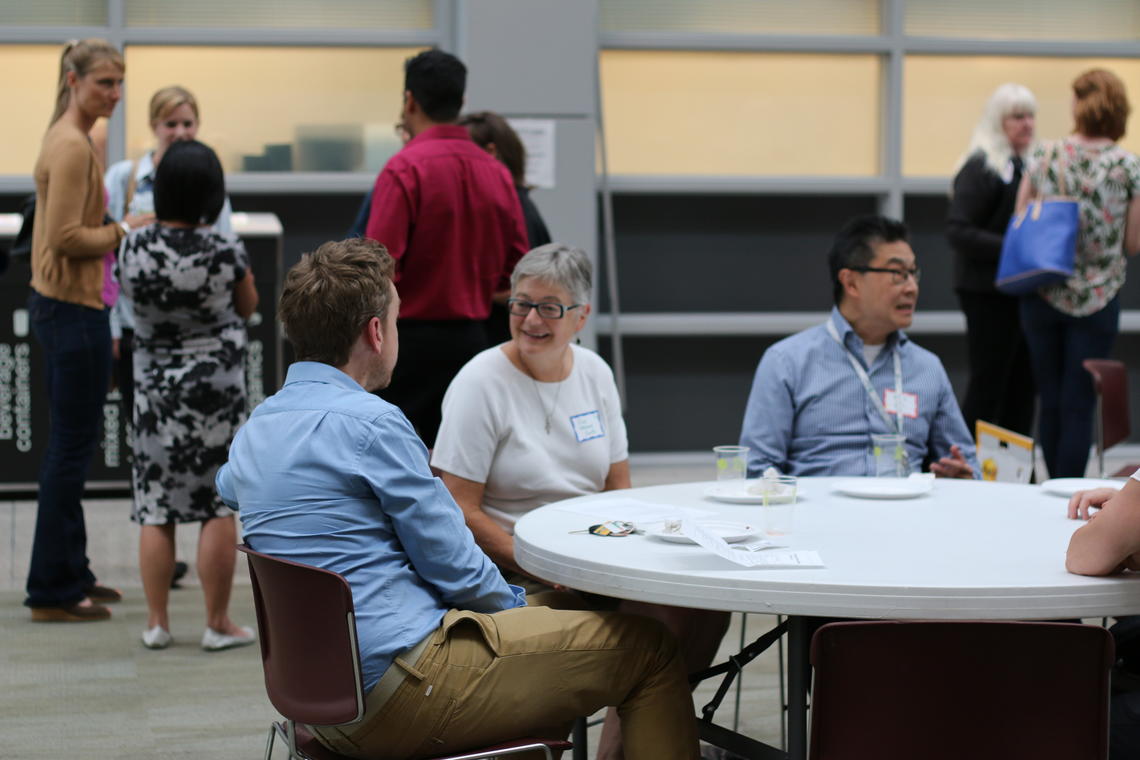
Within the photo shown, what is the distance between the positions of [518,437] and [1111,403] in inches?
89.6

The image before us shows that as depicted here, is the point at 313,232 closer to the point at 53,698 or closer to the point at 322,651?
the point at 53,698

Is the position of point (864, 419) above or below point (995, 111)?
below

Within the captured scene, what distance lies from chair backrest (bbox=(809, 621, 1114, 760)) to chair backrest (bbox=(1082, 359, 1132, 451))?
2.63 m

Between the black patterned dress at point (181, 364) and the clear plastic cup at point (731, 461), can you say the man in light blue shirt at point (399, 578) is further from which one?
the black patterned dress at point (181, 364)

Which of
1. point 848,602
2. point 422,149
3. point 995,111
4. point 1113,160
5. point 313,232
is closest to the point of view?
point 848,602

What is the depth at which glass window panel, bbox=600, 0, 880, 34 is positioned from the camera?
23.4ft

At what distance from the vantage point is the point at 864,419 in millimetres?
3357

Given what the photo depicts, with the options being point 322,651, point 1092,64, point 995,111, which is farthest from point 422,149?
point 1092,64

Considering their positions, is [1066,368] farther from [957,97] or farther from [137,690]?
[137,690]

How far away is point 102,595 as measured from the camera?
175 inches

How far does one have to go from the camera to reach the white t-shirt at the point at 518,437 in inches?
113

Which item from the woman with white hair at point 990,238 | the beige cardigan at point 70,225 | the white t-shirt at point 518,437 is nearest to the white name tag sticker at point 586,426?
the white t-shirt at point 518,437

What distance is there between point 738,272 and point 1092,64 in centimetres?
232

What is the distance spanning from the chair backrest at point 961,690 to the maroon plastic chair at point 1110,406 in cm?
262
